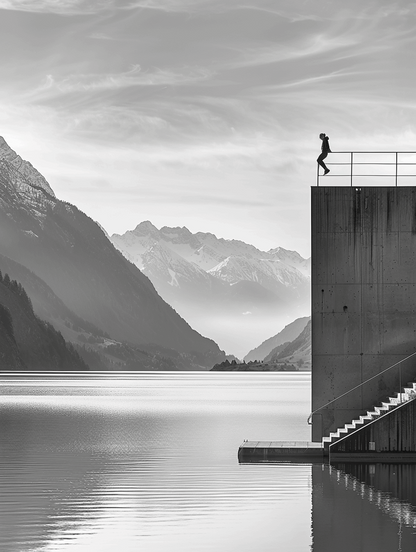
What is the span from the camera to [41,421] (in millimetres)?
70062

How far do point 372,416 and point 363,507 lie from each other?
10673 millimetres

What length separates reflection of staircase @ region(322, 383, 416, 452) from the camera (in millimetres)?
36469

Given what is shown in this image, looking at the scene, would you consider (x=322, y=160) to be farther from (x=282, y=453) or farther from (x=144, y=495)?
(x=144, y=495)

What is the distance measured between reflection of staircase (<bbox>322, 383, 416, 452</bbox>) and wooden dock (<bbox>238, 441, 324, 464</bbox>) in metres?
0.49

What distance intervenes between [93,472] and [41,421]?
113 ft

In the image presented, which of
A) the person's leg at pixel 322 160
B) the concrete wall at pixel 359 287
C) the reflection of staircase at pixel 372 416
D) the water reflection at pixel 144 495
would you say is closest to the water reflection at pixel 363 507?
the water reflection at pixel 144 495

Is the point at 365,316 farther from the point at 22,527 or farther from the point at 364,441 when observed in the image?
the point at 22,527

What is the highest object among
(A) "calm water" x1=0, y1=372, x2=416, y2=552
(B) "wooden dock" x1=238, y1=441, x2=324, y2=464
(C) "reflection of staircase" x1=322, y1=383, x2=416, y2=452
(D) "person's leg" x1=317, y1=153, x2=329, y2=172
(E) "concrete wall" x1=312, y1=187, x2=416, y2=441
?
(D) "person's leg" x1=317, y1=153, x2=329, y2=172

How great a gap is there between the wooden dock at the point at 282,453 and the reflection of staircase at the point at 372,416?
490mm

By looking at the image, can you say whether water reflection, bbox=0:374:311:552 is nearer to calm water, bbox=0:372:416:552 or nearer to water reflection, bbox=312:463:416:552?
calm water, bbox=0:372:416:552

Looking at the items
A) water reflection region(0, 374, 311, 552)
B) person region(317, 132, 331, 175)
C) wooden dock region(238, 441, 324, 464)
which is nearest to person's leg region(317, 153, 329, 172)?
person region(317, 132, 331, 175)

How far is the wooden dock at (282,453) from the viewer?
125 ft

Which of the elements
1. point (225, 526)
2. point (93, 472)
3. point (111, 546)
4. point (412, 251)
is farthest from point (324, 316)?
point (111, 546)

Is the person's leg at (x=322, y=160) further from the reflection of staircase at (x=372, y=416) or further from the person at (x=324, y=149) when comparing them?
the reflection of staircase at (x=372, y=416)
